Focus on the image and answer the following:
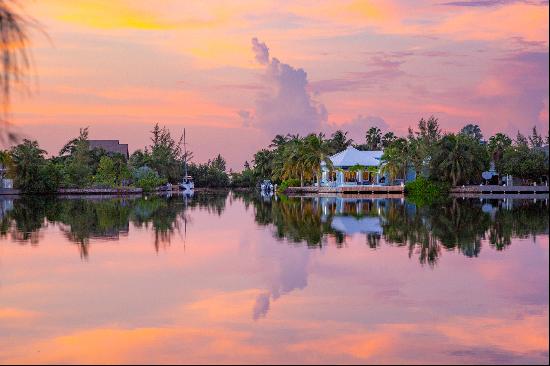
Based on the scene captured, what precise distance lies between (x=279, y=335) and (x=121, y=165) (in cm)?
7878

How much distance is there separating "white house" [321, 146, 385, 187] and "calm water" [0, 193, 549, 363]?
181 feet

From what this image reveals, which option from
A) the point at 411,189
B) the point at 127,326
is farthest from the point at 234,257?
the point at 411,189

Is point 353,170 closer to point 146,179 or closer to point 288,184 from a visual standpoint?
point 288,184

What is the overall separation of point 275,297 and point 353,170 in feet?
224

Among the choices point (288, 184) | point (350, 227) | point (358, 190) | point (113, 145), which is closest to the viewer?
point (350, 227)

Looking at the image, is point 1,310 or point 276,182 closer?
point 1,310

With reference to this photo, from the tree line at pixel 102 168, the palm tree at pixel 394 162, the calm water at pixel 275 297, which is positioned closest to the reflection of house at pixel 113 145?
the tree line at pixel 102 168

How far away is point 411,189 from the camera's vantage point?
A: 246 feet

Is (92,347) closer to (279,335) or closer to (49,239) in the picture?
(279,335)

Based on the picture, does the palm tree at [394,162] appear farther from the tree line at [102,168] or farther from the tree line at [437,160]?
the tree line at [102,168]

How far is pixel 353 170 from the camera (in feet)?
268

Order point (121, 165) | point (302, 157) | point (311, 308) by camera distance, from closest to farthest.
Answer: point (311, 308)
point (302, 157)
point (121, 165)

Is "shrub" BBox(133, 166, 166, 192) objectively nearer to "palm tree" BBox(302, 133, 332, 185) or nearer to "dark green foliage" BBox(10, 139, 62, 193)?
"dark green foliage" BBox(10, 139, 62, 193)

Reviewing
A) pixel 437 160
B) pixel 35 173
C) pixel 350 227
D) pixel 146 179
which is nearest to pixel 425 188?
pixel 437 160
